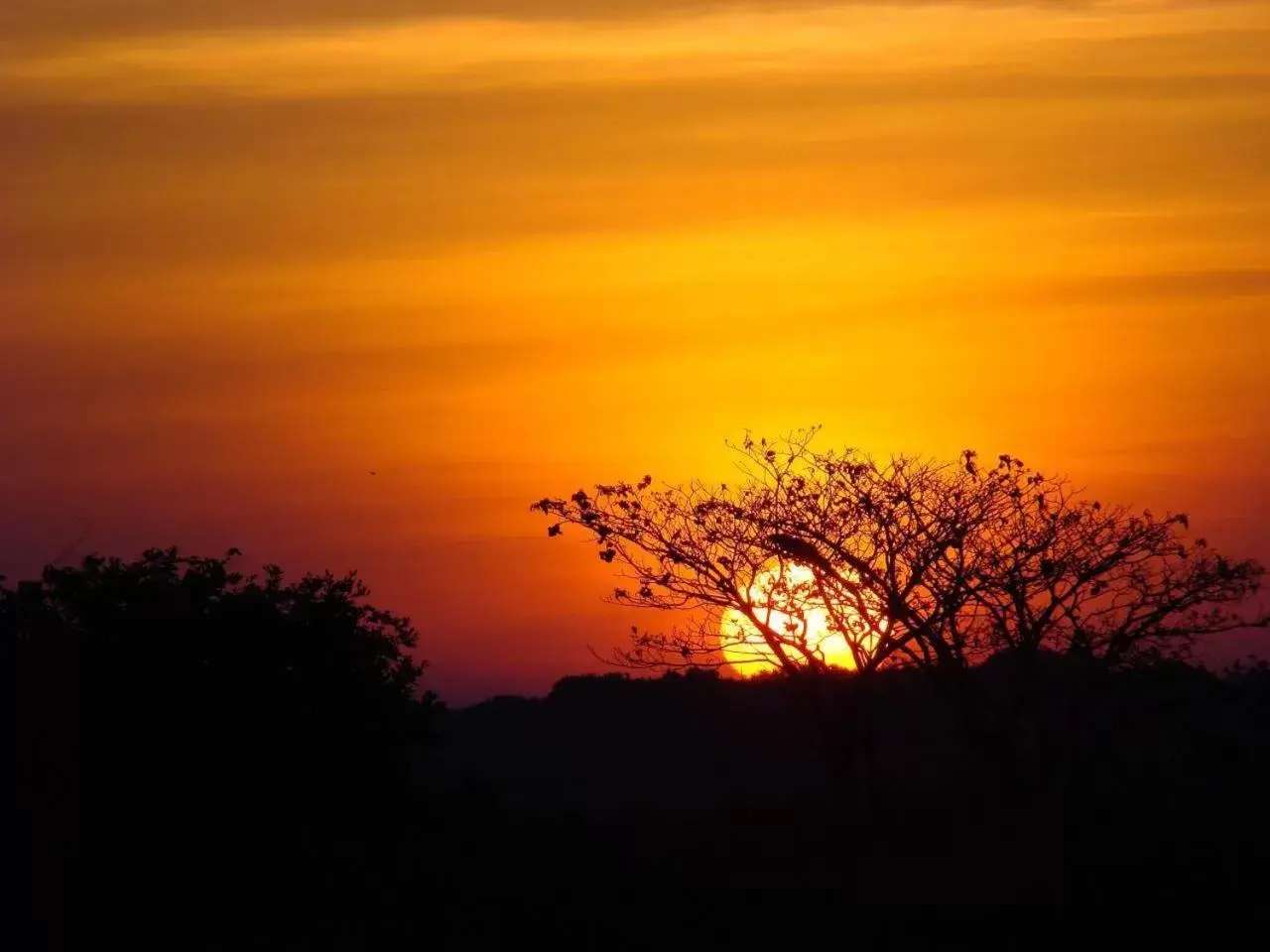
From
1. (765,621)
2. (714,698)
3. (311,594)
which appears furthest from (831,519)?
(714,698)

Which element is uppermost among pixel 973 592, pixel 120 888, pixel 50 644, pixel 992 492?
pixel 992 492

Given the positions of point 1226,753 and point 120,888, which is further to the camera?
point 1226,753

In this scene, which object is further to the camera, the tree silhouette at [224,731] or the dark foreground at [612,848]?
the tree silhouette at [224,731]

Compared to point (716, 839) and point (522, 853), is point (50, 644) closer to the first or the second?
point (522, 853)

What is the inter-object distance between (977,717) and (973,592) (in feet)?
9.01

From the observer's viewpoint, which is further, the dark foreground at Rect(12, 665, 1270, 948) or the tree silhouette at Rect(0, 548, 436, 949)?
the tree silhouette at Rect(0, 548, 436, 949)

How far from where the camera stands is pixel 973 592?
25938 mm

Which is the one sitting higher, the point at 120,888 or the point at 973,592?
the point at 973,592

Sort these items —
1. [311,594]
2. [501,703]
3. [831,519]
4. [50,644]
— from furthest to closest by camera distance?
1. [501,703]
2. [311,594]
3. [831,519]
4. [50,644]

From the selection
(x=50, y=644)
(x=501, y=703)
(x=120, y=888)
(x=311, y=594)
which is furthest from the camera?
(x=501, y=703)

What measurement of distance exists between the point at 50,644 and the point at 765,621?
13.7 m

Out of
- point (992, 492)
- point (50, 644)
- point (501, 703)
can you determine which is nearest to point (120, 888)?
point (50, 644)

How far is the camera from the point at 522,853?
25344mm

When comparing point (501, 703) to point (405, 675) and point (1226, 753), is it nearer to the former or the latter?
point (405, 675)
